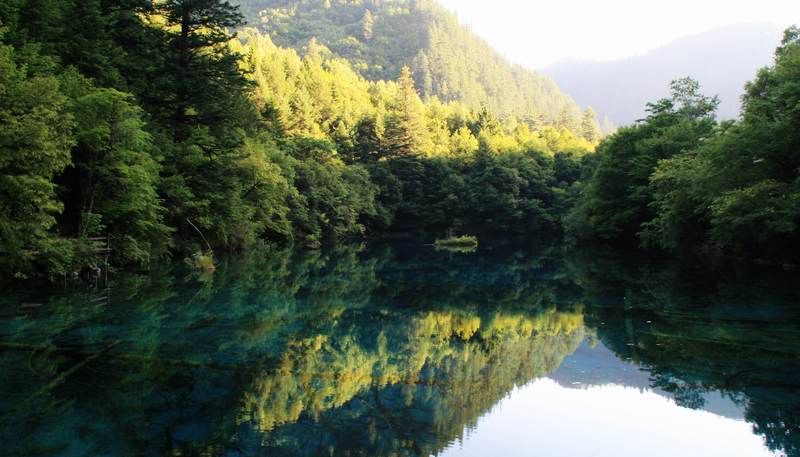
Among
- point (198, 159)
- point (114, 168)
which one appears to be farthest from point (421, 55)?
point (114, 168)

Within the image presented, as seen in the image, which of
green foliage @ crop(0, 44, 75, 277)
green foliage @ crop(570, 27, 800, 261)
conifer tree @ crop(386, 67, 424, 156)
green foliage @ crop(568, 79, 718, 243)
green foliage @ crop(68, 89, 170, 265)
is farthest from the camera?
conifer tree @ crop(386, 67, 424, 156)

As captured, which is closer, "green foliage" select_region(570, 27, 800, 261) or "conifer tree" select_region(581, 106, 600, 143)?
"green foliage" select_region(570, 27, 800, 261)

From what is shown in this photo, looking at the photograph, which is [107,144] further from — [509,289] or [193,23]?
[509,289]

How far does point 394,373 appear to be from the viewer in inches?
449

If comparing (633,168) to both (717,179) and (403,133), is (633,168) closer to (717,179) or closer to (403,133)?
(717,179)

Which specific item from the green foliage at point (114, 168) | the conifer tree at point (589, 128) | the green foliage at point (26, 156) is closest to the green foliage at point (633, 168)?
the green foliage at point (114, 168)

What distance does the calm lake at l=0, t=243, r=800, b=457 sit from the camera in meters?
8.28

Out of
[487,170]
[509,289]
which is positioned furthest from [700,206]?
[487,170]

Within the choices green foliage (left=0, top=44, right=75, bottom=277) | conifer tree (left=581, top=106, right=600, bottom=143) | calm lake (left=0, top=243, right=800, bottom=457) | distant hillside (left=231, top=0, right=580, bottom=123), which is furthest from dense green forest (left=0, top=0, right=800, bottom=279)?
distant hillside (left=231, top=0, right=580, bottom=123)

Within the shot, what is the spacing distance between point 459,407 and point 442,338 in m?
5.33

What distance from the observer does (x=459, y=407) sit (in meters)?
9.47

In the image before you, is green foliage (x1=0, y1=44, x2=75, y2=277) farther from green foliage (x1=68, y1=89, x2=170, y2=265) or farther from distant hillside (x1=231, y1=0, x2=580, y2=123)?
distant hillside (x1=231, y1=0, x2=580, y2=123)

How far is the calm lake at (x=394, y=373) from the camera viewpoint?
27.2 ft

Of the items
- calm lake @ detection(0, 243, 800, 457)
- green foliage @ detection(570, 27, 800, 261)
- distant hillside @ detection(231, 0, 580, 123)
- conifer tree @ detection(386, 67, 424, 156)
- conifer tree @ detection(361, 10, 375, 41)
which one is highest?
conifer tree @ detection(361, 10, 375, 41)
